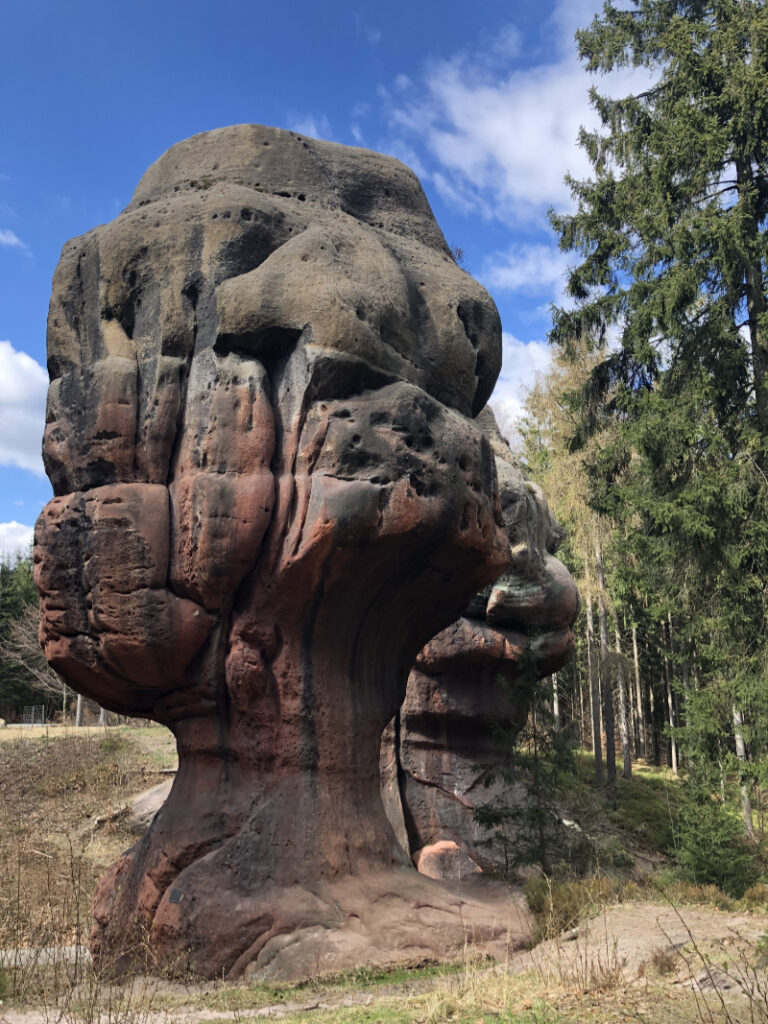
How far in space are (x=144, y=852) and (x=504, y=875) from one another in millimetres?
3765

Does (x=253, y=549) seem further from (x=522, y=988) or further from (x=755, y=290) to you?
(x=755, y=290)

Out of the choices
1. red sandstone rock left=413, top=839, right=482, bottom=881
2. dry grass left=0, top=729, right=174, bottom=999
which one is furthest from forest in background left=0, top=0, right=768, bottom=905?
dry grass left=0, top=729, right=174, bottom=999

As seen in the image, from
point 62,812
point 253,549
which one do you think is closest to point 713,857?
point 253,549

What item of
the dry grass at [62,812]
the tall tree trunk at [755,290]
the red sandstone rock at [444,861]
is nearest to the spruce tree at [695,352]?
the tall tree trunk at [755,290]

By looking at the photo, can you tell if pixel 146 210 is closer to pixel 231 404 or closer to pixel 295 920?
pixel 231 404

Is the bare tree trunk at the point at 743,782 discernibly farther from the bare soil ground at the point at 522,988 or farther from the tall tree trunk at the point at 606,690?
the bare soil ground at the point at 522,988

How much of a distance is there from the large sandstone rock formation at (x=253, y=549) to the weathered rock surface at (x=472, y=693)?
5395 millimetres

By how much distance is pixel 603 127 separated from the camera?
19609 millimetres

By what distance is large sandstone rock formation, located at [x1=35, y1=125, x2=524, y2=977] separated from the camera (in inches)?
315

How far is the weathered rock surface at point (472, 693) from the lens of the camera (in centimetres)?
1441

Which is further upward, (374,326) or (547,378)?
(547,378)

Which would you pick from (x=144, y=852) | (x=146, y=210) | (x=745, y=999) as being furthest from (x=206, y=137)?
(x=745, y=999)

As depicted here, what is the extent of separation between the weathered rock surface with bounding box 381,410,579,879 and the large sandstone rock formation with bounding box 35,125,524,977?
5395 millimetres

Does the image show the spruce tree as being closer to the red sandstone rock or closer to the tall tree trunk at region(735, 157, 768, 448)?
the tall tree trunk at region(735, 157, 768, 448)
